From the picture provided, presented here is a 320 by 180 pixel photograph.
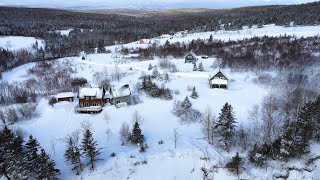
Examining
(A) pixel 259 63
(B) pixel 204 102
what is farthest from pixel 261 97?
(A) pixel 259 63

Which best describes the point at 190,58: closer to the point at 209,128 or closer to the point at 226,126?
the point at 209,128

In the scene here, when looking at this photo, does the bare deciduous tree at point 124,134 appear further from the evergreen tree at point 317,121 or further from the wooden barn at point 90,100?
the evergreen tree at point 317,121

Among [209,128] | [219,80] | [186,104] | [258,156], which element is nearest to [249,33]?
[219,80]

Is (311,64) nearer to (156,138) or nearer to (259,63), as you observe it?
(259,63)

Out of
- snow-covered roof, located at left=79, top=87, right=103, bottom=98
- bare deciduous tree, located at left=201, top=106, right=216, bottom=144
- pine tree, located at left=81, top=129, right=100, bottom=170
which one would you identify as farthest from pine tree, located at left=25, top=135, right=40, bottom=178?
bare deciduous tree, located at left=201, top=106, right=216, bottom=144

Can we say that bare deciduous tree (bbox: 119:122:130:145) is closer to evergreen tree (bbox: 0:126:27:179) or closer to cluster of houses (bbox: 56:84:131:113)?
cluster of houses (bbox: 56:84:131:113)

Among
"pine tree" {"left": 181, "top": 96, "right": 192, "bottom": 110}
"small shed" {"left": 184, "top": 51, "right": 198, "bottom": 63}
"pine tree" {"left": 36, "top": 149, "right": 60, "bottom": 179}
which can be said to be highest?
"small shed" {"left": 184, "top": 51, "right": 198, "bottom": 63}
